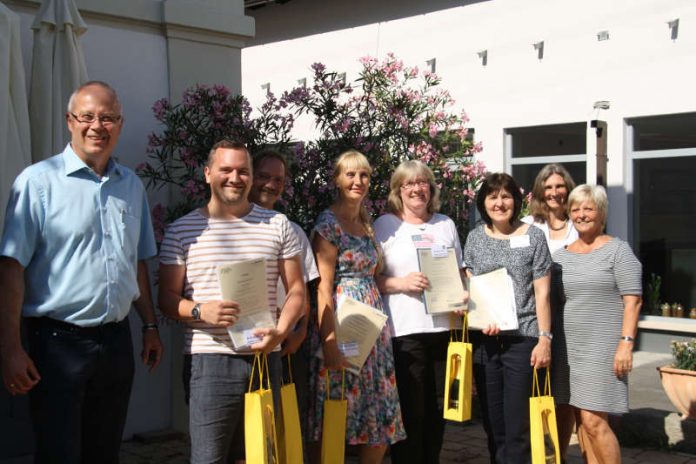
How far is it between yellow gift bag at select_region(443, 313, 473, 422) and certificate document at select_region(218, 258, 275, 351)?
1498mm

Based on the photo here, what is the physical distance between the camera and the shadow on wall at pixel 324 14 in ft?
37.9

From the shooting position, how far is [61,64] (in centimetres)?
500

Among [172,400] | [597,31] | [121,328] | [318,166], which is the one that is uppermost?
[597,31]

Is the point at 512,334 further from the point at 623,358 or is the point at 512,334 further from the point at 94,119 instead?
the point at 94,119

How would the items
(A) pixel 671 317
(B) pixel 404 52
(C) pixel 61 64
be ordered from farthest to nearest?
(B) pixel 404 52, (A) pixel 671 317, (C) pixel 61 64

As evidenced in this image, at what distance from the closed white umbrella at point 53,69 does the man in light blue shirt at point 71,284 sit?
159 cm

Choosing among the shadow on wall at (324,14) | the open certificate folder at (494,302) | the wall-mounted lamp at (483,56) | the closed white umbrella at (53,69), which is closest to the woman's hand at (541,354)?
the open certificate folder at (494,302)

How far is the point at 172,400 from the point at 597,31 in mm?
6456


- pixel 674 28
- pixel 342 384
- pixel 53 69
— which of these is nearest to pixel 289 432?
pixel 342 384

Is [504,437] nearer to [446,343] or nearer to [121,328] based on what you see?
[446,343]

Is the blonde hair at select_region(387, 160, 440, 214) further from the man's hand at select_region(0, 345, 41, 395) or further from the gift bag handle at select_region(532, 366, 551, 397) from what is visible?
the man's hand at select_region(0, 345, 41, 395)

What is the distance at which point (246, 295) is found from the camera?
3580 millimetres

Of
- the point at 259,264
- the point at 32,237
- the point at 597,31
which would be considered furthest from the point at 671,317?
the point at 32,237

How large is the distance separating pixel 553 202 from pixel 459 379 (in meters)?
1.41
